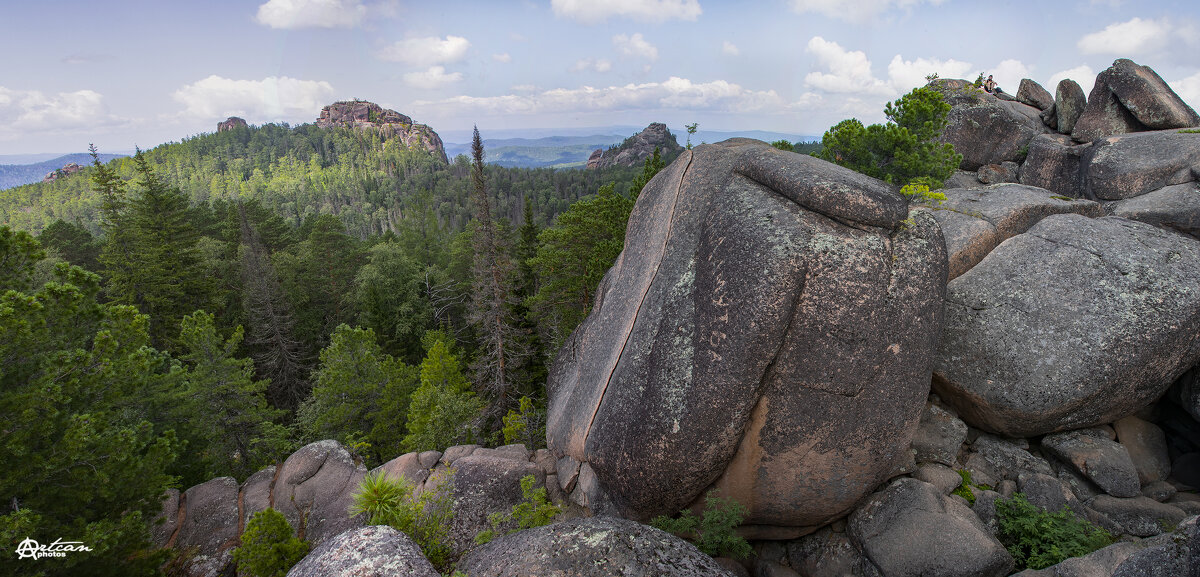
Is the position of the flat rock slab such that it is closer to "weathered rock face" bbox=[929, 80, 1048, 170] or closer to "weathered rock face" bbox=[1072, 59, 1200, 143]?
"weathered rock face" bbox=[1072, 59, 1200, 143]

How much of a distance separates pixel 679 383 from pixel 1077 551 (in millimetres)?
6351

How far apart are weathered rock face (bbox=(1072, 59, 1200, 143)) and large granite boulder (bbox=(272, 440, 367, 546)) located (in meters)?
30.7

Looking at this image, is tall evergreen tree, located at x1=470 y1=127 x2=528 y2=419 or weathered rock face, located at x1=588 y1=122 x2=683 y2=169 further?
weathered rock face, located at x1=588 y1=122 x2=683 y2=169

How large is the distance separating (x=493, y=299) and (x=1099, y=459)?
2054 centimetres

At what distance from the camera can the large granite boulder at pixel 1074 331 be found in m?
8.79

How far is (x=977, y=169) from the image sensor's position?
23.7 meters

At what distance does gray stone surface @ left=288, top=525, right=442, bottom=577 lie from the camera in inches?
215

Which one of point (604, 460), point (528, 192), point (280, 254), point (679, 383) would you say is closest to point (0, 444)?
point (604, 460)

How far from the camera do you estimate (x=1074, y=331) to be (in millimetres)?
8984

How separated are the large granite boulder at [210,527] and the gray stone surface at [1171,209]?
874 inches

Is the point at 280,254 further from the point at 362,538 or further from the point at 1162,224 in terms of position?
the point at 1162,224

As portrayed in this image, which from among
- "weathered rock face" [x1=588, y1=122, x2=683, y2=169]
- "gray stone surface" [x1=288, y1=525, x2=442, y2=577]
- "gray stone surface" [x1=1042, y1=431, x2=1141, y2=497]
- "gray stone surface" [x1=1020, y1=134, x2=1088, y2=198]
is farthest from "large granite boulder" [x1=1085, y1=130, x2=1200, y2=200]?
"weathered rock face" [x1=588, y1=122, x2=683, y2=169]

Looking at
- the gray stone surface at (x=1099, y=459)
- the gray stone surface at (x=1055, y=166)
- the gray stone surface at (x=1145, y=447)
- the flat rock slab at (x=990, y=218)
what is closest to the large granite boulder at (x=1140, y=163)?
the gray stone surface at (x=1055, y=166)
